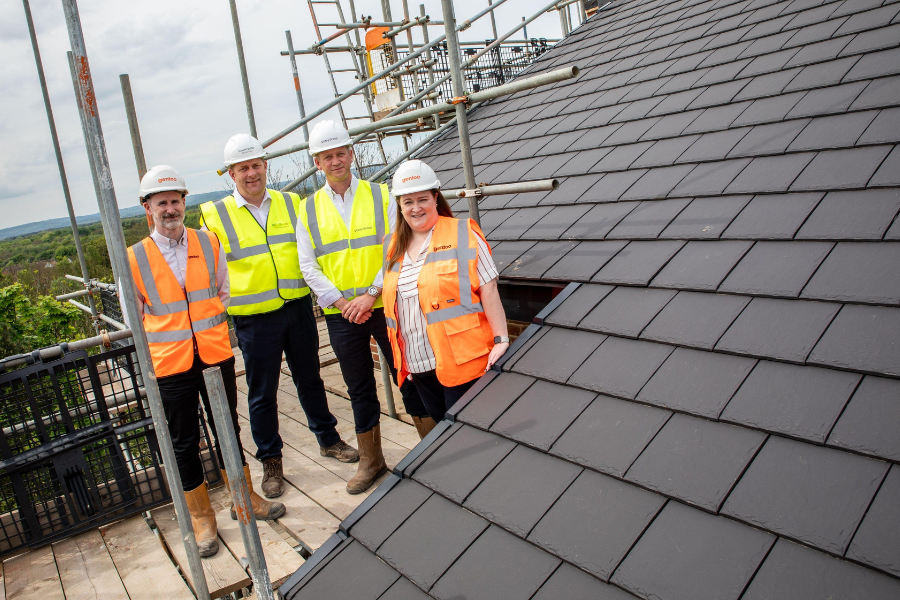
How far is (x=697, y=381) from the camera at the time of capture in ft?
7.07

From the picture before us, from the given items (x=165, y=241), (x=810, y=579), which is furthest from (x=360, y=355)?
(x=810, y=579)

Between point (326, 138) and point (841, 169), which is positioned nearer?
point (841, 169)

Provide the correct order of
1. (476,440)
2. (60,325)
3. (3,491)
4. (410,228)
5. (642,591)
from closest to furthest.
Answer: (642,591)
(476,440)
(410,228)
(3,491)
(60,325)

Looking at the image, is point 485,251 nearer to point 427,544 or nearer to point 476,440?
point 476,440

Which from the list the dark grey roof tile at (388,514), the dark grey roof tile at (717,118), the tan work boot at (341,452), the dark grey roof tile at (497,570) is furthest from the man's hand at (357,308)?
the dark grey roof tile at (717,118)

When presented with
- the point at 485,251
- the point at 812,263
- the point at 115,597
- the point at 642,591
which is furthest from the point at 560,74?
the point at 115,597

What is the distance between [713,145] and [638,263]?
3.48 feet

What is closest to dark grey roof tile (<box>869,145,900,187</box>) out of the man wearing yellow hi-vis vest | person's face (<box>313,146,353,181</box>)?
person's face (<box>313,146,353,181</box>)

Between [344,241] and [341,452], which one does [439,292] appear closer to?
[344,241]

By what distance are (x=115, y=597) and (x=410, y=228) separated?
2.51m

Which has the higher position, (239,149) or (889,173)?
(239,149)

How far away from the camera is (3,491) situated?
3.60m

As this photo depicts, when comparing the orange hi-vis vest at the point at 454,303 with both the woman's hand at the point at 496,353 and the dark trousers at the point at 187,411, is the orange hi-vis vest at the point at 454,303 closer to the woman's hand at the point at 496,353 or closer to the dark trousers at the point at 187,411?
the woman's hand at the point at 496,353

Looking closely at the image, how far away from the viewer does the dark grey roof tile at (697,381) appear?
2.06 meters
